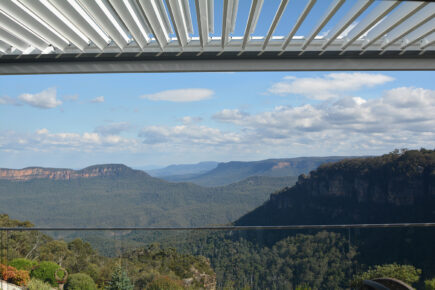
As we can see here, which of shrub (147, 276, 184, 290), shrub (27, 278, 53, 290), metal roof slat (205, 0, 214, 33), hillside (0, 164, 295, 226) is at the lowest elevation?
hillside (0, 164, 295, 226)

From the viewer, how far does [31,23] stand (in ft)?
10.4

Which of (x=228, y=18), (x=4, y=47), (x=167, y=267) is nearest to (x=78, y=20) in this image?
(x=4, y=47)

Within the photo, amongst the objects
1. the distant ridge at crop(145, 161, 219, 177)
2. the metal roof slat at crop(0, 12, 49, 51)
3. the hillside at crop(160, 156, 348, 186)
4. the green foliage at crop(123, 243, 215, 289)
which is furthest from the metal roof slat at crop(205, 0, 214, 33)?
the distant ridge at crop(145, 161, 219, 177)

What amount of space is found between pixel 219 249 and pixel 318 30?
2.56 meters

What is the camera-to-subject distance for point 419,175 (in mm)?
29234

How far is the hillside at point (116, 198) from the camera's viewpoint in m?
38.6

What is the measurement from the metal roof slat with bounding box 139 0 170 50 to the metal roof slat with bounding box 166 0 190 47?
0.51ft

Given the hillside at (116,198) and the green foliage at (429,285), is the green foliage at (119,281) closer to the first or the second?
the green foliage at (429,285)

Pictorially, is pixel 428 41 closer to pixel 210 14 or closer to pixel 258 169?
pixel 210 14

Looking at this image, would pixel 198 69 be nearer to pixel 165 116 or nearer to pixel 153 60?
pixel 153 60

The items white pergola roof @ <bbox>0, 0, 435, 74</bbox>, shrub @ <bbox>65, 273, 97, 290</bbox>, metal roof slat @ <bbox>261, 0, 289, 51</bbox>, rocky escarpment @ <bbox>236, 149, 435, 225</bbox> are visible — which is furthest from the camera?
rocky escarpment @ <bbox>236, 149, 435, 225</bbox>

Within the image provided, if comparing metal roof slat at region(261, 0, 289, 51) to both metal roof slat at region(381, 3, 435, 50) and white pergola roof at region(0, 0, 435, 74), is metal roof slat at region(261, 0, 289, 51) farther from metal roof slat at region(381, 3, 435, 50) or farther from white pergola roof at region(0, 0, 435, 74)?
metal roof slat at region(381, 3, 435, 50)

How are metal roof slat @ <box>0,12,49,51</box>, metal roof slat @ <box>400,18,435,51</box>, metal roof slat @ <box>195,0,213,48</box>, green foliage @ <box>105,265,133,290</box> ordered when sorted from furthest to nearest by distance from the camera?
green foliage @ <box>105,265,133,290</box>
metal roof slat @ <box>400,18,435,51</box>
metal roof slat @ <box>0,12,49,51</box>
metal roof slat @ <box>195,0,213,48</box>

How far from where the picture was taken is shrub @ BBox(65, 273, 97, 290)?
160 inches
